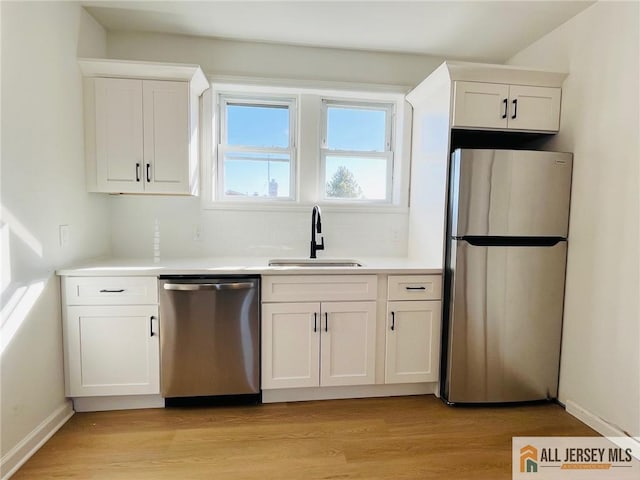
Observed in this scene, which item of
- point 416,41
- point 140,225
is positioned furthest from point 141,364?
point 416,41

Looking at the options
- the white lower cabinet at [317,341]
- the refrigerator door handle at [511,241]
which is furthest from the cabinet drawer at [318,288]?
the refrigerator door handle at [511,241]

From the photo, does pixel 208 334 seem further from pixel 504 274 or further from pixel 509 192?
pixel 509 192

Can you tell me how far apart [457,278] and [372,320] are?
59cm

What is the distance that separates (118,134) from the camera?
2.24 meters

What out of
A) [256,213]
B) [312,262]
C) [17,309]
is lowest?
[17,309]

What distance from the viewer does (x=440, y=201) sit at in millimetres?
2309

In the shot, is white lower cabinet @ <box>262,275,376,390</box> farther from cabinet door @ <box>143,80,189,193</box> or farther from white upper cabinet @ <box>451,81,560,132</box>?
white upper cabinet @ <box>451,81,560,132</box>

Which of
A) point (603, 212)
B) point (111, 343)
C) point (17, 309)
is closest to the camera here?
point (17, 309)

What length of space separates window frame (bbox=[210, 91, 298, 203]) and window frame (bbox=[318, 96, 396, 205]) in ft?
0.73

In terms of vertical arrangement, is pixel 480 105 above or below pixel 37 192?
above

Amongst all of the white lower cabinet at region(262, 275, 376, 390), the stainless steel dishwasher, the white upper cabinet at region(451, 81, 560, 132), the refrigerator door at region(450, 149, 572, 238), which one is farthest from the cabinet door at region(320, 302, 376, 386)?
the white upper cabinet at region(451, 81, 560, 132)

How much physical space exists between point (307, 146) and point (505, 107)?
1.39 meters

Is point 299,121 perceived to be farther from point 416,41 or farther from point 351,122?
point 416,41

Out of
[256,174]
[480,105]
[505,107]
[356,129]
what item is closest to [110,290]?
[256,174]
